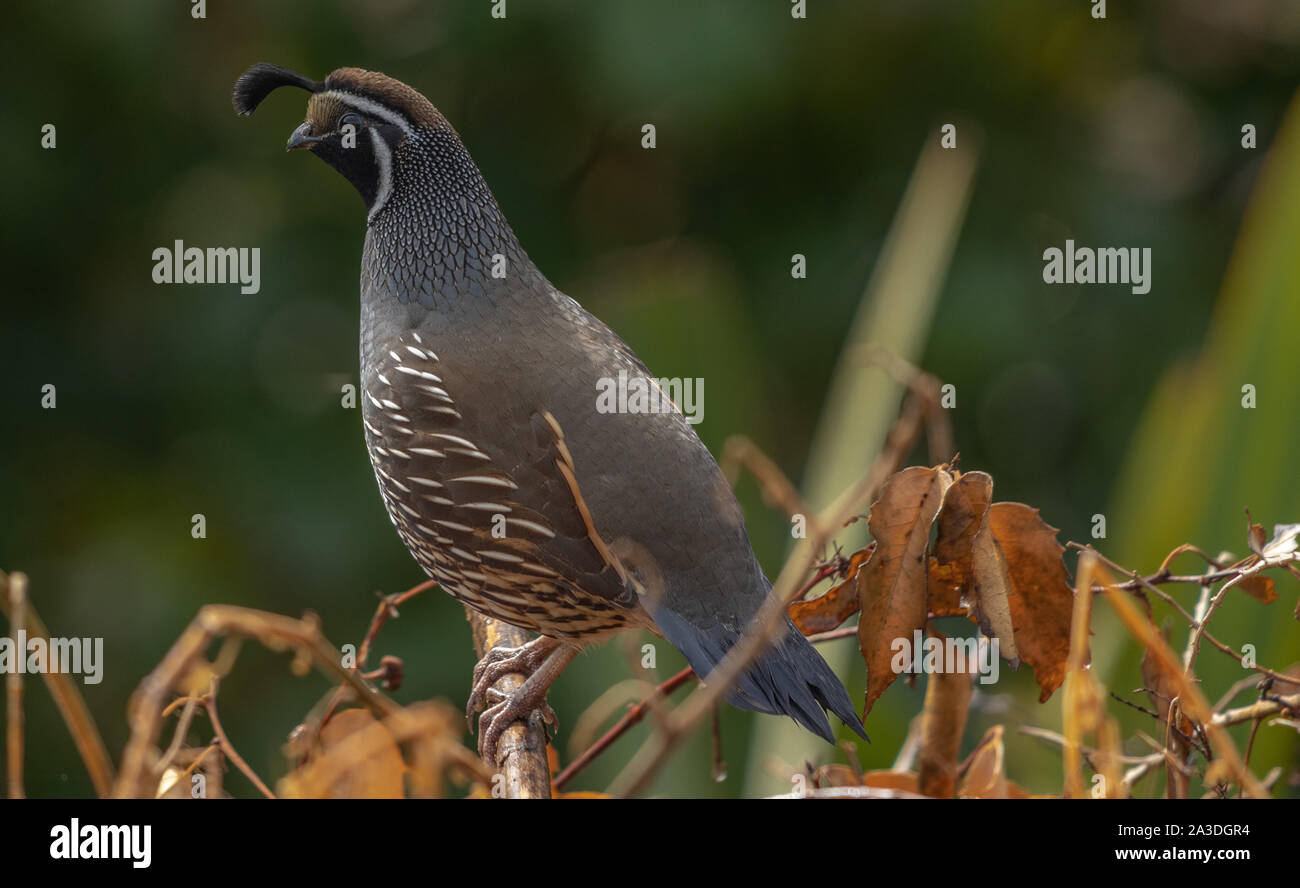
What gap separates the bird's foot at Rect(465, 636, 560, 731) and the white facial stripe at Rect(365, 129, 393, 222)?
2.59ft

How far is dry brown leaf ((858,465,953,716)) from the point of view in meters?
1.35

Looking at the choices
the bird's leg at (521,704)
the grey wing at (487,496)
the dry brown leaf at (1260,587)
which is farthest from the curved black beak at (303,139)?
the dry brown leaf at (1260,587)

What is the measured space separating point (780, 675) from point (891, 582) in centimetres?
33

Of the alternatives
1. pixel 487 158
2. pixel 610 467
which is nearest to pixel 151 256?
pixel 487 158

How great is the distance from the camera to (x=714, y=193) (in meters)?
4.16

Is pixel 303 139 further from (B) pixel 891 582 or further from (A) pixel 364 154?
(B) pixel 891 582

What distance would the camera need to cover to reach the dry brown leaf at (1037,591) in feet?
4.56

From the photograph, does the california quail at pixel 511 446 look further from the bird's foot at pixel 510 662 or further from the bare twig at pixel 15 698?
the bare twig at pixel 15 698

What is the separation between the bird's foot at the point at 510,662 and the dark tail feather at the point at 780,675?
1.94 feet

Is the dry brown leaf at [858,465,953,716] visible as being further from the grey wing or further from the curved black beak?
the curved black beak

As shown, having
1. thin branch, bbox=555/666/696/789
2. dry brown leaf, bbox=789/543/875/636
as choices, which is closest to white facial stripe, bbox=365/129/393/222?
thin branch, bbox=555/666/696/789

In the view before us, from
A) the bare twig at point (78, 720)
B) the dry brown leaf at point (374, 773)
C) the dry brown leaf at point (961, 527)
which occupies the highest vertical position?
the dry brown leaf at point (961, 527)

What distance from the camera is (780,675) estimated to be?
1.64 meters
